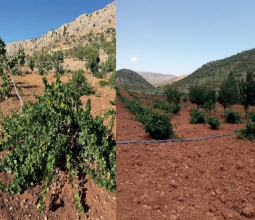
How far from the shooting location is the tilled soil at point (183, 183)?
2277 millimetres

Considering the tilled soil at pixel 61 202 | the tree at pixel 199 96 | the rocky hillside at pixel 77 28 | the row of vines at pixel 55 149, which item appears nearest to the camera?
the tilled soil at pixel 61 202

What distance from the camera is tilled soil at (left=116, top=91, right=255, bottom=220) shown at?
7.47ft

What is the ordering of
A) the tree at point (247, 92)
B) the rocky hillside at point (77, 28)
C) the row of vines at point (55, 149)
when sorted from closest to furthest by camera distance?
1. the row of vines at point (55, 149)
2. the tree at point (247, 92)
3. the rocky hillside at point (77, 28)

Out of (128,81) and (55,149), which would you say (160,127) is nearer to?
(55,149)

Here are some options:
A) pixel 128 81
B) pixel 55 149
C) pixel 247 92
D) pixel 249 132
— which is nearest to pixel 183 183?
pixel 55 149

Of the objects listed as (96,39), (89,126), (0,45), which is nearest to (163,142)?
(89,126)

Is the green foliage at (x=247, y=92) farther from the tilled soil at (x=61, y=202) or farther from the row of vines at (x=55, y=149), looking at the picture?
the tilled soil at (x=61, y=202)

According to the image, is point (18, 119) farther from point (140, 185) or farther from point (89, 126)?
point (140, 185)

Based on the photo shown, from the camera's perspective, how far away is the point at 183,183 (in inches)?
111

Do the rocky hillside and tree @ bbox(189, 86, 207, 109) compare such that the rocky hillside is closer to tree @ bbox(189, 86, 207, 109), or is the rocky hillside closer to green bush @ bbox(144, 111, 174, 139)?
tree @ bbox(189, 86, 207, 109)

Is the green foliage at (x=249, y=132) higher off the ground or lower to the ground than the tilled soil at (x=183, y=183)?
higher

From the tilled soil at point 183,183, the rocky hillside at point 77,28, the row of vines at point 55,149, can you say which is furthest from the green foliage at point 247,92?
the rocky hillside at point 77,28

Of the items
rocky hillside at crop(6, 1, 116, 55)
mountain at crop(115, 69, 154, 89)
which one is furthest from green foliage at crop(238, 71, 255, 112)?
rocky hillside at crop(6, 1, 116, 55)

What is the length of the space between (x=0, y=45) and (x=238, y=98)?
47.4 ft
